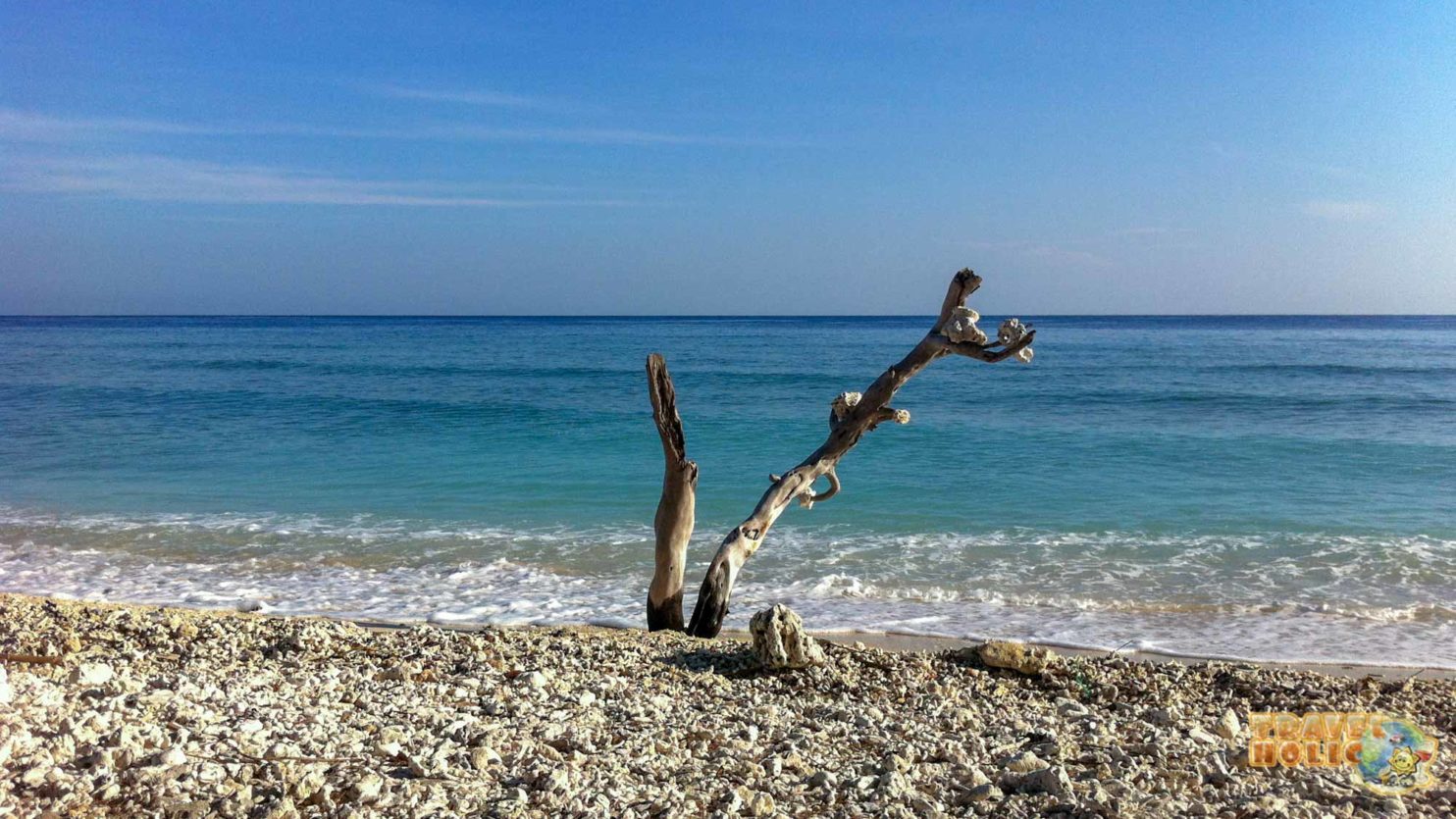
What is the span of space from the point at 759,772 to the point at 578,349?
48.5m

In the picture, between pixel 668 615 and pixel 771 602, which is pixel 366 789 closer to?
pixel 668 615

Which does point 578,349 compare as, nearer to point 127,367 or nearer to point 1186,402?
point 127,367

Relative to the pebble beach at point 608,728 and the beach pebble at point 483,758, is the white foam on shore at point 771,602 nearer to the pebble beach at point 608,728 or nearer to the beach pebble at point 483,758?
the pebble beach at point 608,728

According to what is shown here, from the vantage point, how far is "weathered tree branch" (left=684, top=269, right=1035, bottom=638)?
6.66 m

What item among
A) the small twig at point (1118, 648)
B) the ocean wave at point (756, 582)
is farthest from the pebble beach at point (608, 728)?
the ocean wave at point (756, 582)

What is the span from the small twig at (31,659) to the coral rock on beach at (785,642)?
361 centimetres

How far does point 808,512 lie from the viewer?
39.9 ft

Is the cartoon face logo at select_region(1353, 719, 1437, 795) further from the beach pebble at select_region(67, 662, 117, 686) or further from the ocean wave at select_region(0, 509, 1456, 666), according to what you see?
the beach pebble at select_region(67, 662, 117, 686)

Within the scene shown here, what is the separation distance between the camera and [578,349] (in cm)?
5156

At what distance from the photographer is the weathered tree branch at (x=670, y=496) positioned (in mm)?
6883

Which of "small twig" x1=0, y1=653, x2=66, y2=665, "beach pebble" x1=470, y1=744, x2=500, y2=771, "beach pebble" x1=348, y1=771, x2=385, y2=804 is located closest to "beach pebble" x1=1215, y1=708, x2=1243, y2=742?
"beach pebble" x1=470, y1=744, x2=500, y2=771

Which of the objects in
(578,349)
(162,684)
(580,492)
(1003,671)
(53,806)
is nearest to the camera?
(53,806)

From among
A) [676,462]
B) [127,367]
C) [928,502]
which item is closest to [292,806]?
[676,462]

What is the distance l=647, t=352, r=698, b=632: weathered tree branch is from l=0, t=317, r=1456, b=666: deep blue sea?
1.16m
